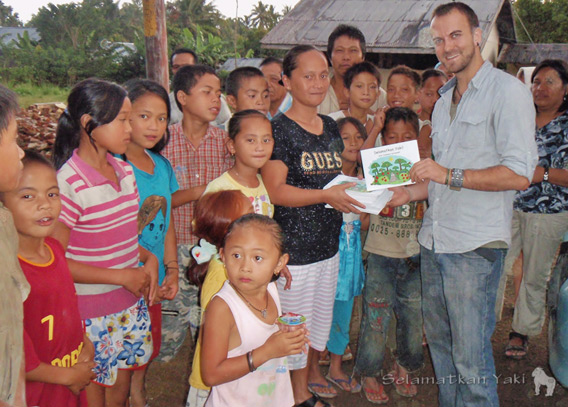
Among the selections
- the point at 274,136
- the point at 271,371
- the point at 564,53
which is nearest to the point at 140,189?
the point at 274,136

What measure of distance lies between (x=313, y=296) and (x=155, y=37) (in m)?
4.18

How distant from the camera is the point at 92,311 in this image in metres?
2.30

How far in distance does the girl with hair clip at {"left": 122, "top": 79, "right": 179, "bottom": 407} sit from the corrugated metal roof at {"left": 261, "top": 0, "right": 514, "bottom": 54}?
814cm

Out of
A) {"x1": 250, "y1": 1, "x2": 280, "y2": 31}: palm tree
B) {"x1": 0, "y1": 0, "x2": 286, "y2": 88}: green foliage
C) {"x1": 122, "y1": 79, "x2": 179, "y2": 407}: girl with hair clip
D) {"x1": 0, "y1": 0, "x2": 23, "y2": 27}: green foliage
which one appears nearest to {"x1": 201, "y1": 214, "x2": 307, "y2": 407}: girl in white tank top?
{"x1": 122, "y1": 79, "x2": 179, "y2": 407}: girl with hair clip

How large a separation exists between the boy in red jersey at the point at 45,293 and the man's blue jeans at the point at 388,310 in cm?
198

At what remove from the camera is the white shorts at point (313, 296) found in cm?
285

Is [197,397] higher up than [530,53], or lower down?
lower down

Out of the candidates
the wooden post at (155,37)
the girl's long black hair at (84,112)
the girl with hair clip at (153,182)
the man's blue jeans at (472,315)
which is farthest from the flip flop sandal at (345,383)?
the wooden post at (155,37)

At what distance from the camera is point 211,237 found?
2193 mm

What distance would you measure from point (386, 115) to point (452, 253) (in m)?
1.22

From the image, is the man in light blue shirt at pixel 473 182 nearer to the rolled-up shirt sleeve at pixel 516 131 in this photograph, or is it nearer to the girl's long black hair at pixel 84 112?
Result: the rolled-up shirt sleeve at pixel 516 131

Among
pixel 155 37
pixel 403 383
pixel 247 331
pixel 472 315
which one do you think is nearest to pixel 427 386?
pixel 403 383

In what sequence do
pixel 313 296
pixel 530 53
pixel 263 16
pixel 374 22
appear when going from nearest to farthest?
pixel 313 296
pixel 374 22
pixel 530 53
pixel 263 16

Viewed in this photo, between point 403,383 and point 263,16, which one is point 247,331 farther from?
point 263,16
